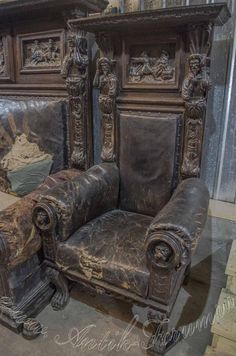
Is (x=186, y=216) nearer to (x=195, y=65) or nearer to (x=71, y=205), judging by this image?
(x=71, y=205)

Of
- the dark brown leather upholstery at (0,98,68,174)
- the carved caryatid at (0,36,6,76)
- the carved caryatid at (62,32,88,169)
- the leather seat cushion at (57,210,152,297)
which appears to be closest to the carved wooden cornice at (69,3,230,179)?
the carved caryatid at (62,32,88,169)

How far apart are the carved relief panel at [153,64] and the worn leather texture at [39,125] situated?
52 cm

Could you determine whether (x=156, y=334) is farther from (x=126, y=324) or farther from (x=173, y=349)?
(x=126, y=324)

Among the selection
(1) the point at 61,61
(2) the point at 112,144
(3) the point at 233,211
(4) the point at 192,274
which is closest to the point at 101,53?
(1) the point at 61,61

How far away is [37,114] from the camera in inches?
76.6

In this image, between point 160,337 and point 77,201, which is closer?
point 160,337

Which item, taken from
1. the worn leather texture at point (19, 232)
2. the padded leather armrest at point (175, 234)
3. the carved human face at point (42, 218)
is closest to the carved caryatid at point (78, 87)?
the worn leather texture at point (19, 232)

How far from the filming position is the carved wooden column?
66.3 inches

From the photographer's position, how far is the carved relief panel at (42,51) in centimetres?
183

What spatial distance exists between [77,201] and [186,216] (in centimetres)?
59

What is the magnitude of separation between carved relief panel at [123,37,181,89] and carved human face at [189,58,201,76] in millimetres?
120

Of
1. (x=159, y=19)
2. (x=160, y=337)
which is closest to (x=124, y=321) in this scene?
(x=160, y=337)

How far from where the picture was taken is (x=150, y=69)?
164 centimetres

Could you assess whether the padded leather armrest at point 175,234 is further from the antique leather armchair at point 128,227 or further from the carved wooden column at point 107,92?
the carved wooden column at point 107,92
